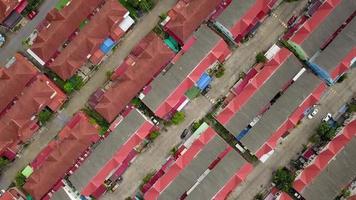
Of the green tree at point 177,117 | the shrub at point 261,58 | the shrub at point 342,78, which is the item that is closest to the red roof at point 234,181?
the green tree at point 177,117

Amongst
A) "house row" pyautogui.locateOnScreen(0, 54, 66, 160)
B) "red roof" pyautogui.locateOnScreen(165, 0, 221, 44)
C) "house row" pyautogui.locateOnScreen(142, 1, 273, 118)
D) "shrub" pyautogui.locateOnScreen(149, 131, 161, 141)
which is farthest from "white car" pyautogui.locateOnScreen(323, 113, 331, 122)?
"house row" pyautogui.locateOnScreen(0, 54, 66, 160)

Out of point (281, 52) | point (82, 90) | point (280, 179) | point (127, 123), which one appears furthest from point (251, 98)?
point (82, 90)

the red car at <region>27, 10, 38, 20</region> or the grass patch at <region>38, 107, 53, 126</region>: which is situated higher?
the red car at <region>27, 10, 38, 20</region>

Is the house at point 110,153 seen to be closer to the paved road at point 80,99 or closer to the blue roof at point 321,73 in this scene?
the paved road at point 80,99

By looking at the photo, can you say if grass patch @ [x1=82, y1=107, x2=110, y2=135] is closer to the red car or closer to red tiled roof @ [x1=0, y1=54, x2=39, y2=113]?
red tiled roof @ [x1=0, y1=54, x2=39, y2=113]

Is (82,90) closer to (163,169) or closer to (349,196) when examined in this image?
(163,169)
